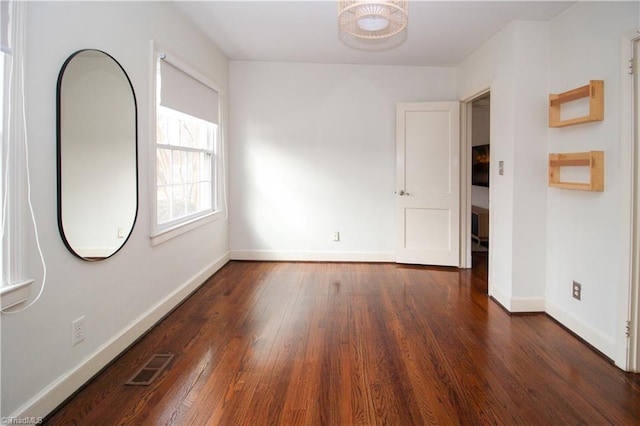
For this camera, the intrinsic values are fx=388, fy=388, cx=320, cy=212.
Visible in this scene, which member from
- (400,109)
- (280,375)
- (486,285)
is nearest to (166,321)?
(280,375)

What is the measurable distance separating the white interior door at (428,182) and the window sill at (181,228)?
2.29 metres

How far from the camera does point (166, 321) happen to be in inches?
121

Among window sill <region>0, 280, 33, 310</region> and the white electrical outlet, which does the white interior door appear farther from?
window sill <region>0, 280, 33, 310</region>

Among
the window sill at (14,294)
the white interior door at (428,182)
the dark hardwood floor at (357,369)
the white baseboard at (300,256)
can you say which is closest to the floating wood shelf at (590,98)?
the dark hardwood floor at (357,369)

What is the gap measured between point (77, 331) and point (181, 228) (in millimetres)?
1457

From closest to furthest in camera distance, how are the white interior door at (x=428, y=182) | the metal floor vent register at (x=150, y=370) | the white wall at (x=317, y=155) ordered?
the metal floor vent register at (x=150, y=370)
the white interior door at (x=428, y=182)
the white wall at (x=317, y=155)

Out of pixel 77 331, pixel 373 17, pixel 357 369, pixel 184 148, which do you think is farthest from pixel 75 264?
pixel 373 17

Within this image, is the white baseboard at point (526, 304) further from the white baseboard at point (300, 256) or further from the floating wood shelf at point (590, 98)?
the white baseboard at point (300, 256)

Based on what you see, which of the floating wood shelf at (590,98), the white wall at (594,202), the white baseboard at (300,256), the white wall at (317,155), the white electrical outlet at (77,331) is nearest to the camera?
the white electrical outlet at (77,331)

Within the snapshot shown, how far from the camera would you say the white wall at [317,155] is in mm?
4980

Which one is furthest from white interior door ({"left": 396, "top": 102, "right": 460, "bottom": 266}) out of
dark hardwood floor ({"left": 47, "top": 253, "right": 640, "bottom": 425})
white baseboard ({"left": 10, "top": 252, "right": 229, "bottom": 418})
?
white baseboard ({"left": 10, "top": 252, "right": 229, "bottom": 418})

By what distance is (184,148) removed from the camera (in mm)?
3756

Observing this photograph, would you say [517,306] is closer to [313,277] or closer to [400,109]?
[313,277]

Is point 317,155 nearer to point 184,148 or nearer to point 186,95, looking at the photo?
point 184,148
